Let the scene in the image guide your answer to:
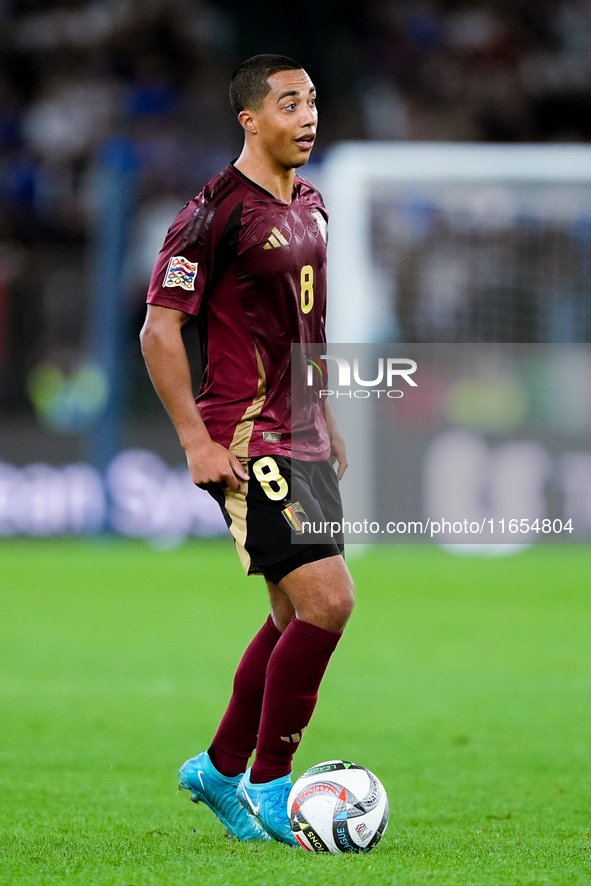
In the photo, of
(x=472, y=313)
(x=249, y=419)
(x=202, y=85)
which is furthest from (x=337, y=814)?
(x=202, y=85)

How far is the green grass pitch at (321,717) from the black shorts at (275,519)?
0.71m

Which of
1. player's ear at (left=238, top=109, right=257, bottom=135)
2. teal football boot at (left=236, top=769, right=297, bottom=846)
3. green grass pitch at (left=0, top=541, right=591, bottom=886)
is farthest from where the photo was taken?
player's ear at (left=238, top=109, right=257, bottom=135)

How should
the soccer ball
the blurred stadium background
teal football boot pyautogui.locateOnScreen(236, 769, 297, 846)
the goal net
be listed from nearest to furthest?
the soccer ball, teal football boot pyautogui.locateOnScreen(236, 769, 297, 846), the goal net, the blurred stadium background

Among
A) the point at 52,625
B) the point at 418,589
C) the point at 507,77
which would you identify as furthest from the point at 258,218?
the point at 507,77

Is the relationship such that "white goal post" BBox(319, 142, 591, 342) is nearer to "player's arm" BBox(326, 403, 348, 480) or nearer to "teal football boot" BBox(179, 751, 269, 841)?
"player's arm" BBox(326, 403, 348, 480)

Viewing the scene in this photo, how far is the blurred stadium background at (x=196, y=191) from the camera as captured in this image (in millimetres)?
11508

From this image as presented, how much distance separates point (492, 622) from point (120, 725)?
326 centimetres

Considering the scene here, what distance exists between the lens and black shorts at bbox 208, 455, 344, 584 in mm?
3205

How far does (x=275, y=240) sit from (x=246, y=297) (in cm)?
16

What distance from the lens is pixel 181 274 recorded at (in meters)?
3.23

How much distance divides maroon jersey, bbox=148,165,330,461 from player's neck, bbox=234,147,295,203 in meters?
0.03

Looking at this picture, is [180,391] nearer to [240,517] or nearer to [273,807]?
[240,517]

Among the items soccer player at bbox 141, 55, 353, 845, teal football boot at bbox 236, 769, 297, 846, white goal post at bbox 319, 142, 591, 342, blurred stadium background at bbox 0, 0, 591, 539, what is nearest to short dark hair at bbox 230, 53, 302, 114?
soccer player at bbox 141, 55, 353, 845

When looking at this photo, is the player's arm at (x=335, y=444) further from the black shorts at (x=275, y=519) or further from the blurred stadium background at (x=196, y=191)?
the blurred stadium background at (x=196, y=191)
